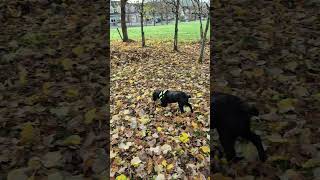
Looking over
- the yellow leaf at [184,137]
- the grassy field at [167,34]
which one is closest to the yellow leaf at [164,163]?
the yellow leaf at [184,137]

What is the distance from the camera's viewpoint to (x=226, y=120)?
3.96 metres

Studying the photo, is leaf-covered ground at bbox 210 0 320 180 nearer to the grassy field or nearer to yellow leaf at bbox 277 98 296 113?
yellow leaf at bbox 277 98 296 113

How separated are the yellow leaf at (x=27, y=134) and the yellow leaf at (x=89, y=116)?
2.02 ft

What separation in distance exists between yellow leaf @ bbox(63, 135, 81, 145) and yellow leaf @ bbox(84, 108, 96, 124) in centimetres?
41

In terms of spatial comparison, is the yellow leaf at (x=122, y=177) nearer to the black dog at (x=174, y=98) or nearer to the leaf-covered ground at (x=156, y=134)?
the leaf-covered ground at (x=156, y=134)

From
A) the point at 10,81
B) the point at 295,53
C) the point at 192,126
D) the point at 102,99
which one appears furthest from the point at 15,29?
the point at 295,53

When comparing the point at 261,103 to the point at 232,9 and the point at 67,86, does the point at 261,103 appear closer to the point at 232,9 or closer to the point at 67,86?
the point at 67,86

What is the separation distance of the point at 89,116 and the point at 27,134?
772 mm

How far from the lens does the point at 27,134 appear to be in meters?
4.37

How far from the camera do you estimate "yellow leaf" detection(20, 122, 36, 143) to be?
4281mm

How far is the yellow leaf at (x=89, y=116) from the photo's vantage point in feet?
15.5

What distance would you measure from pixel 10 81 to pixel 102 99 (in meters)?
1.52

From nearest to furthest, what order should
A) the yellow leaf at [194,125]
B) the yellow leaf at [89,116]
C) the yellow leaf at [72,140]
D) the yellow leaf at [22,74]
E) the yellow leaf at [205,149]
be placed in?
the yellow leaf at [72,140]
the yellow leaf at [205,149]
the yellow leaf at [89,116]
the yellow leaf at [194,125]
the yellow leaf at [22,74]

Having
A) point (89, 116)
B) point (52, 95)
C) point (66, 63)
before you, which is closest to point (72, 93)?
point (52, 95)
